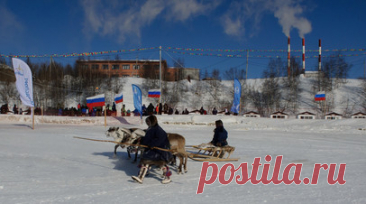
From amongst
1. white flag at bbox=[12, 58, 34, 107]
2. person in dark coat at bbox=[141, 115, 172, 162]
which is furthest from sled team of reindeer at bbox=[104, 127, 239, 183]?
white flag at bbox=[12, 58, 34, 107]

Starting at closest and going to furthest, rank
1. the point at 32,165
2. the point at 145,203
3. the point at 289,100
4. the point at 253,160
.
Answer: the point at 145,203
the point at 32,165
the point at 253,160
the point at 289,100

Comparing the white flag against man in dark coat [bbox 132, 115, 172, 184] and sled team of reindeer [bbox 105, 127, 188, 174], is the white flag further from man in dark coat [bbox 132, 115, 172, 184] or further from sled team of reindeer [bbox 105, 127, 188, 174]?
man in dark coat [bbox 132, 115, 172, 184]

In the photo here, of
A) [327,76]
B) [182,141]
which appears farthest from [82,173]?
[327,76]

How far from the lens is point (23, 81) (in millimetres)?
18594

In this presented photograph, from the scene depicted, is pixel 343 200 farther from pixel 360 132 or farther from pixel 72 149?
pixel 360 132

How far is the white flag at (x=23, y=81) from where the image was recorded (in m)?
18.4

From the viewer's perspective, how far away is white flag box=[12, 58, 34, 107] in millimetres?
18375

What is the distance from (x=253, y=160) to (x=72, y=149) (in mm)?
6946

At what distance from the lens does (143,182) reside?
717 cm

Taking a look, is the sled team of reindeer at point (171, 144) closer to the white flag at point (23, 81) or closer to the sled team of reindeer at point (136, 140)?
the sled team of reindeer at point (136, 140)

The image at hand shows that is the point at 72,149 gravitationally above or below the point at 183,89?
below

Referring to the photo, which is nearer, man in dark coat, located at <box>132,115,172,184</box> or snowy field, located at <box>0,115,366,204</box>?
snowy field, located at <box>0,115,366,204</box>

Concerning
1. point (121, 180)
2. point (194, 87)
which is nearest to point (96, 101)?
point (121, 180)

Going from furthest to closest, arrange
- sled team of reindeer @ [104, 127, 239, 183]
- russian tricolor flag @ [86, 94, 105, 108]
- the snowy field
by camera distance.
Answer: russian tricolor flag @ [86, 94, 105, 108] < sled team of reindeer @ [104, 127, 239, 183] < the snowy field
